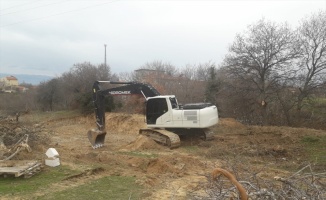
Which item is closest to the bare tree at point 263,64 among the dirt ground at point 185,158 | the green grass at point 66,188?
the dirt ground at point 185,158

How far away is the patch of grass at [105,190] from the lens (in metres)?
7.47

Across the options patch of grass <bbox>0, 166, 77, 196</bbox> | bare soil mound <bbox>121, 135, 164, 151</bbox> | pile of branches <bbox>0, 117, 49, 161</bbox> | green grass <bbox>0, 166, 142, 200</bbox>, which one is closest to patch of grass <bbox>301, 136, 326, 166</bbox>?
bare soil mound <bbox>121, 135, 164, 151</bbox>

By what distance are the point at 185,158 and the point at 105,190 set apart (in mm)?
3821

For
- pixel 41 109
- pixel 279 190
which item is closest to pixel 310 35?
pixel 279 190

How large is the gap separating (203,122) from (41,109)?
28.4 meters

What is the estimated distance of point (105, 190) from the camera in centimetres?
799

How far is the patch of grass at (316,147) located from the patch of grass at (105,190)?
6334 mm

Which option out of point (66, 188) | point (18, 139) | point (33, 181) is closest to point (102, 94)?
point (18, 139)

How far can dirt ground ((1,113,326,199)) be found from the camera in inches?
338

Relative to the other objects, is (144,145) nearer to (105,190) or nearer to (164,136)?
(164,136)

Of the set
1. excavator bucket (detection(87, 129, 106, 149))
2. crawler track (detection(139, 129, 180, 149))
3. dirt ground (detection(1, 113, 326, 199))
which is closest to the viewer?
dirt ground (detection(1, 113, 326, 199))

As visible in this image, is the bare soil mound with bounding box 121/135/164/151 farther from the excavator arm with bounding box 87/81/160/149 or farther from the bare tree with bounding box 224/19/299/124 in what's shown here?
the bare tree with bounding box 224/19/299/124

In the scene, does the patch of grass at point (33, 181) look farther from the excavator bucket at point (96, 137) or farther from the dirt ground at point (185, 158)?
the excavator bucket at point (96, 137)

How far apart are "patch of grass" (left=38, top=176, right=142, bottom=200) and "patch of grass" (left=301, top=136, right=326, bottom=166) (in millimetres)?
6334
